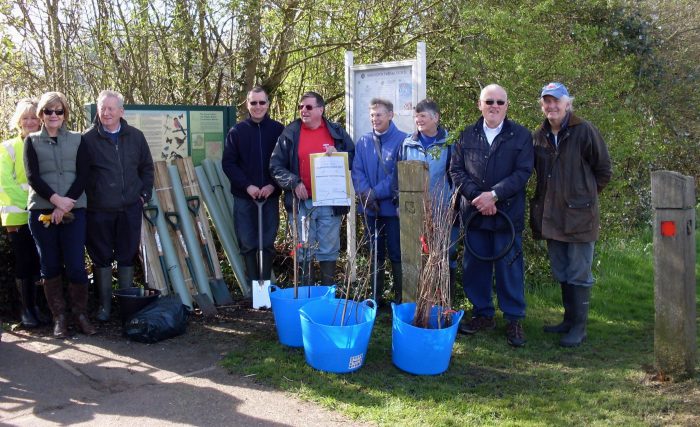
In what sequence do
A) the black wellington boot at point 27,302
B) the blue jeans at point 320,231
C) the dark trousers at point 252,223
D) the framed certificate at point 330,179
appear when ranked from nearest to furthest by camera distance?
the black wellington boot at point 27,302
the framed certificate at point 330,179
the blue jeans at point 320,231
the dark trousers at point 252,223

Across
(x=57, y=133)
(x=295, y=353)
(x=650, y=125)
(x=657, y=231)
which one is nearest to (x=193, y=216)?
(x=57, y=133)

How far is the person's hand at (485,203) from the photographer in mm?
5176

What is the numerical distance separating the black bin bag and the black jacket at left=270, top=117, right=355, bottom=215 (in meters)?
1.41

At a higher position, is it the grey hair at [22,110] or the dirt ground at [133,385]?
the grey hair at [22,110]

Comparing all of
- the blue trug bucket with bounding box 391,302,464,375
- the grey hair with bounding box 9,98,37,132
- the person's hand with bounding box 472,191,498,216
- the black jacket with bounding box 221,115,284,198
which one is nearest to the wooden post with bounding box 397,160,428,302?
the blue trug bucket with bounding box 391,302,464,375

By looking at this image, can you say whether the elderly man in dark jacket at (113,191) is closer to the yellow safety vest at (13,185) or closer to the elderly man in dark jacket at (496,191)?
the yellow safety vest at (13,185)

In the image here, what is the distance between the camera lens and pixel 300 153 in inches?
238

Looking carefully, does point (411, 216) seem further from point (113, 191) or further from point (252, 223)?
point (113, 191)

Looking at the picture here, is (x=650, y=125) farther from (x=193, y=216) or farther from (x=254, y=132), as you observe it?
(x=193, y=216)

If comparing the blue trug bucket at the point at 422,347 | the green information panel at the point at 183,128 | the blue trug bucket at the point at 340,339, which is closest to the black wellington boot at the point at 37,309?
the green information panel at the point at 183,128

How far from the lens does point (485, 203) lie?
5.18 m

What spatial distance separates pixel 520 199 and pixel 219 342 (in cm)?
271

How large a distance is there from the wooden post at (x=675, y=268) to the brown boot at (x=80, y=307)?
441 cm

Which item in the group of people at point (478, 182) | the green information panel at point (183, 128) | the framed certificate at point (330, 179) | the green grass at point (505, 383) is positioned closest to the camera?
the green grass at point (505, 383)
